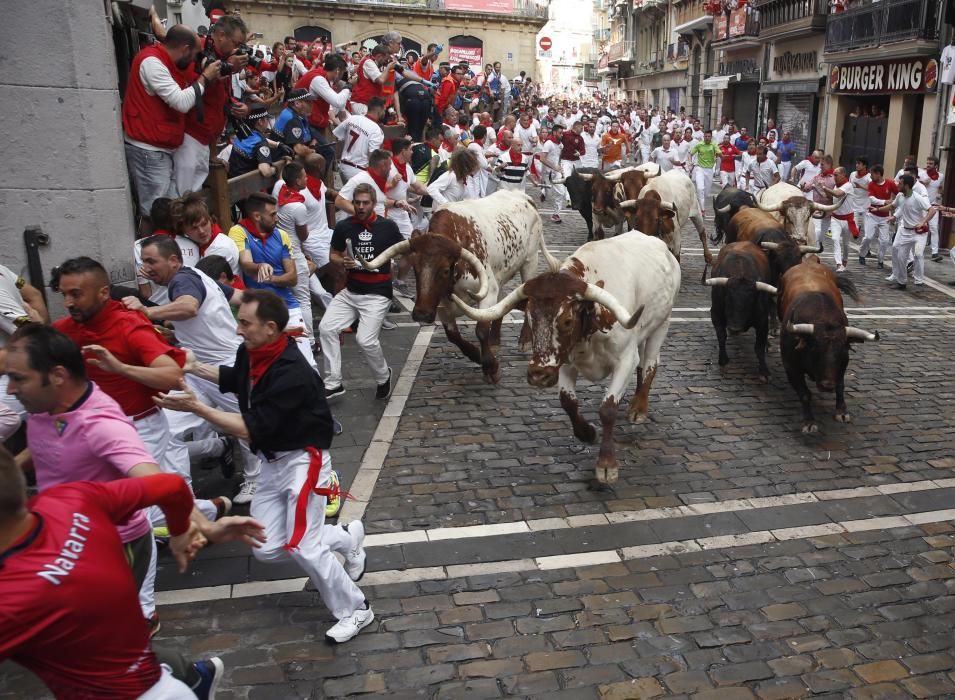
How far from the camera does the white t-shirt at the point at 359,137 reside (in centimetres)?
1231

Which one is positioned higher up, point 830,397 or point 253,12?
point 253,12

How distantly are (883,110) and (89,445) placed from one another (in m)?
26.6

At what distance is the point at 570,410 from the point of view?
22.7ft

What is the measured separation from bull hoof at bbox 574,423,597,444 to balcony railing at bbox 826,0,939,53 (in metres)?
18.6

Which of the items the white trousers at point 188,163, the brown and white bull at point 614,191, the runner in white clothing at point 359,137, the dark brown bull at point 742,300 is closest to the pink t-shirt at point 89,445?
the white trousers at point 188,163

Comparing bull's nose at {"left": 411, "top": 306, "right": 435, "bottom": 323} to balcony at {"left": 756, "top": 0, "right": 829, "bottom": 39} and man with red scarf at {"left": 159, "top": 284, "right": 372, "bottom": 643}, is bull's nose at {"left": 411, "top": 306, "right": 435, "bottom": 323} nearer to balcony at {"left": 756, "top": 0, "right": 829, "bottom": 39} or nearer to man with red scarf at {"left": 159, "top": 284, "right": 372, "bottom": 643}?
man with red scarf at {"left": 159, "top": 284, "right": 372, "bottom": 643}

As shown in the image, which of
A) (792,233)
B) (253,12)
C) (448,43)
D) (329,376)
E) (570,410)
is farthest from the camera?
(448,43)

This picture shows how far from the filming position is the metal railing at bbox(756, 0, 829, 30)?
2817cm

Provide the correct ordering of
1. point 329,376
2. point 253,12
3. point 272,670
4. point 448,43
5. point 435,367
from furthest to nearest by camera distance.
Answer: point 448,43 → point 253,12 → point 435,367 → point 329,376 → point 272,670

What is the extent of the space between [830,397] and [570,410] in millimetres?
3758

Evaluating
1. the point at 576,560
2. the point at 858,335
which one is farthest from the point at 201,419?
the point at 858,335

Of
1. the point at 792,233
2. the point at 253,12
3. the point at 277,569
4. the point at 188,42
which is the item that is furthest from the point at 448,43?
the point at 277,569

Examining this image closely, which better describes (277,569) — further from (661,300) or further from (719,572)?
(661,300)

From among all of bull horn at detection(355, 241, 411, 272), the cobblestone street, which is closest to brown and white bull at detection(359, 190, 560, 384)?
bull horn at detection(355, 241, 411, 272)
